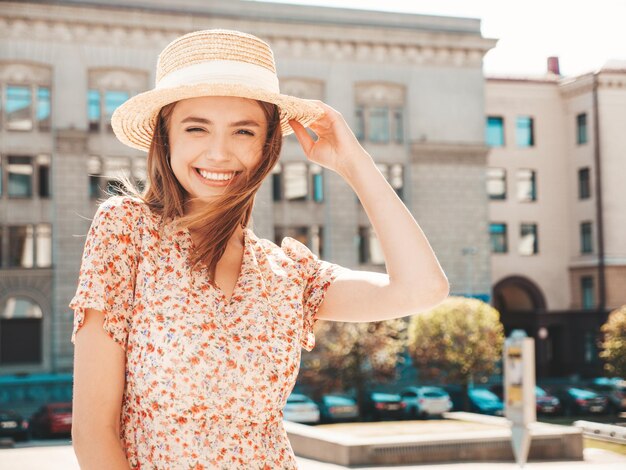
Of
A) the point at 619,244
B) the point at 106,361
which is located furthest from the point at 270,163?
the point at 619,244

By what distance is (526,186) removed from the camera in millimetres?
50781

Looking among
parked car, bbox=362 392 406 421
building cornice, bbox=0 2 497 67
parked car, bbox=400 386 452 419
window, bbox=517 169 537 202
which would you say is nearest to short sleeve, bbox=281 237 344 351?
parked car, bbox=362 392 406 421

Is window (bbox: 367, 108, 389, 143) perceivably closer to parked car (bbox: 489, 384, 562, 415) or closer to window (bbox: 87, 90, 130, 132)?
window (bbox: 87, 90, 130, 132)

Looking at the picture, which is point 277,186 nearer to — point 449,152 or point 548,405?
point 449,152

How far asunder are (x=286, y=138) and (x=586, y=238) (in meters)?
19.3

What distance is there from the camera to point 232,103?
2.55m

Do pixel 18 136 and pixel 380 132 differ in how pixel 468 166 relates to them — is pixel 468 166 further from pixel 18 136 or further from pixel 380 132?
pixel 18 136

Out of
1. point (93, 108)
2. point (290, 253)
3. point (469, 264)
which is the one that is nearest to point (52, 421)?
point (93, 108)

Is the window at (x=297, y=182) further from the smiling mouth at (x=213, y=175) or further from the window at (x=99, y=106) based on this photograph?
the smiling mouth at (x=213, y=175)

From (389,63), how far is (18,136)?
16696 millimetres

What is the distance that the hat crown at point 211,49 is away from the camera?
2.55 m

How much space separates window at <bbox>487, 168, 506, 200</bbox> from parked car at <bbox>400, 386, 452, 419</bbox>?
56.8 feet

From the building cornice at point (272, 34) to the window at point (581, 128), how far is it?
7.79 meters

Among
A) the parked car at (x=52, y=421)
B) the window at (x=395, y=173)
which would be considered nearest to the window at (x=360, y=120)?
the window at (x=395, y=173)
